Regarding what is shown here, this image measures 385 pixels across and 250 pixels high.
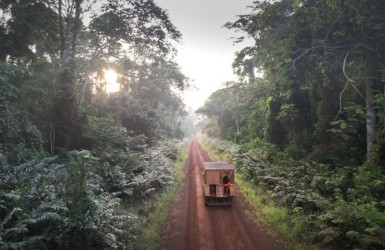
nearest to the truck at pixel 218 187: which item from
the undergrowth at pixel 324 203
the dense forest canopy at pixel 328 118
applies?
the undergrowth at pixel 324 203

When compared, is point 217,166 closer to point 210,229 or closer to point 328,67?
point 210,229

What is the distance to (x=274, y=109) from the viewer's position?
2694 centimetres

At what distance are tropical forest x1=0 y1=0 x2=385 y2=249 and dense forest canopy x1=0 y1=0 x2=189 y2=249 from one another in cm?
7

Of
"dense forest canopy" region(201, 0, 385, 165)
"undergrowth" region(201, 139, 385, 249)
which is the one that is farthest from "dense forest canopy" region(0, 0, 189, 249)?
"dense forest canopy" region(201, 0, 385, 165)

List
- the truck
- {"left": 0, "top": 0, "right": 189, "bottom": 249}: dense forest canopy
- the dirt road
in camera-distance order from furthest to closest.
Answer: the truck, the dirt road, {"left": 0, "top": 0, "right": 189, "bottom": 249}: dense forest canopy

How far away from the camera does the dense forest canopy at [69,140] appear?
8.30m

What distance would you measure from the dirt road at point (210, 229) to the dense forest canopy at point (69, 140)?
171 centimetres

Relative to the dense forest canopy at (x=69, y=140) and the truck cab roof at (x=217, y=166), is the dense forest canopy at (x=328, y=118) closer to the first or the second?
the truck cab roof at (x=217, y=166)

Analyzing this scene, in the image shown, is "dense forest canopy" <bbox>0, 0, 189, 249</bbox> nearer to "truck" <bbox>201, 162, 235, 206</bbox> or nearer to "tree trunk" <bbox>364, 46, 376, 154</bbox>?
"truck" <bbox>201, 162, 235, 206</bbox>

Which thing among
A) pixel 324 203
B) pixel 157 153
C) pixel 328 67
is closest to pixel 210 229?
pixel 324 203

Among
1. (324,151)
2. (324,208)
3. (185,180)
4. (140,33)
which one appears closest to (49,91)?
(140,33)

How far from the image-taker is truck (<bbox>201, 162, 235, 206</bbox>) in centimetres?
1620

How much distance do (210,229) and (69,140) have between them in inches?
406

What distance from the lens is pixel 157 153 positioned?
26203 mm
